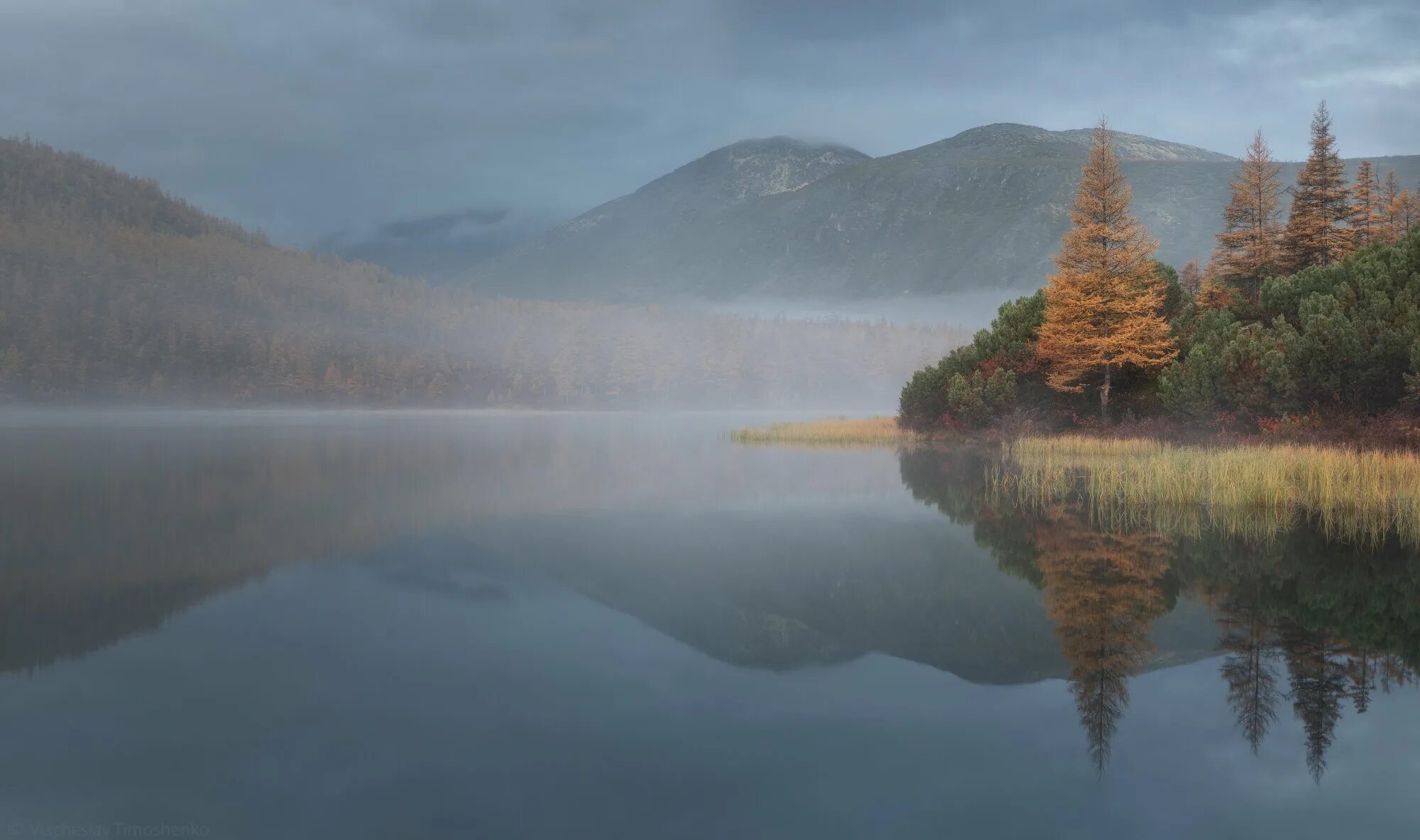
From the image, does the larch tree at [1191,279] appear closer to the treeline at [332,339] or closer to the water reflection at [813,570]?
the water reflection at [813,570]

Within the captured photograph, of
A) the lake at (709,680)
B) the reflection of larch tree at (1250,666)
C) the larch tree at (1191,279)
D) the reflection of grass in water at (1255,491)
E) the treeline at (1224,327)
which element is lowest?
the lake at (709,680)

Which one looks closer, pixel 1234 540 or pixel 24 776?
pixel 24 776

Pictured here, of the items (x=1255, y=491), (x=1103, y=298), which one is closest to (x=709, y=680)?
(x=1255, y=491)

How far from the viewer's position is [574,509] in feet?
64.6

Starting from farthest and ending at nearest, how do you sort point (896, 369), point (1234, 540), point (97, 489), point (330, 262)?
point (330, 262) < point (896, 369) < point (97, 489) < point (1234, 540)

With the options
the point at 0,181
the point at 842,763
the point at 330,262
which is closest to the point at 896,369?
the point at 330,262

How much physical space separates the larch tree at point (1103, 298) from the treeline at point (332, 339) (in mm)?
104062

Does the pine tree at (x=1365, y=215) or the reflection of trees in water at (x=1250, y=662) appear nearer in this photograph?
the reflection of trees in water at (x=1250, y=662)

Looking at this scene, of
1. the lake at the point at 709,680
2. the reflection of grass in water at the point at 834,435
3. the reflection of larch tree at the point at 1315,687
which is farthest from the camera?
the reflection of grass in water at the point at 834,435

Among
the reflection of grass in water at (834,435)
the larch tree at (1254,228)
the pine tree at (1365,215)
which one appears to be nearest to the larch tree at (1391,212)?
the pine tree at (1365,215)

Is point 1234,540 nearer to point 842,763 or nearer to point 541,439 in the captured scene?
point 842,763

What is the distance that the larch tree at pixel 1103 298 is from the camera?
122 feet

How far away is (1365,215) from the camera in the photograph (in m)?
54.9

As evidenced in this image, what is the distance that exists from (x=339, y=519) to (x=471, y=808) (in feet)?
45.1
